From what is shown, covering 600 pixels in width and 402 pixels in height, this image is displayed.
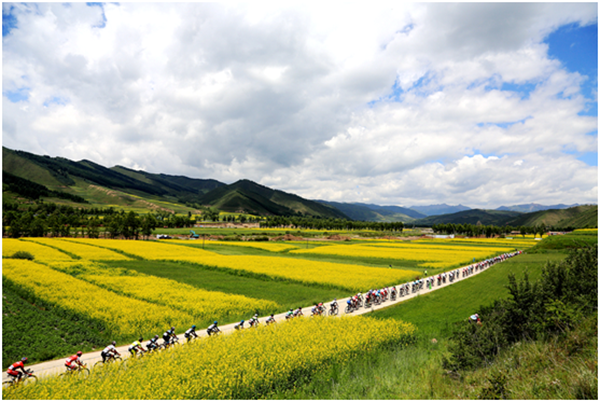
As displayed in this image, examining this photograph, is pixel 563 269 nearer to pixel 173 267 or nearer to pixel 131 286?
pixel 131 286

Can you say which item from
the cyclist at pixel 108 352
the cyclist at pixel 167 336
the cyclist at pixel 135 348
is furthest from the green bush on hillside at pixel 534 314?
the cyclist at pixel 108 352

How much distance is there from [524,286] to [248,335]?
14.0 m

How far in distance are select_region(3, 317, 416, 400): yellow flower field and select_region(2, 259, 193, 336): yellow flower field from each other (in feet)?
24.6

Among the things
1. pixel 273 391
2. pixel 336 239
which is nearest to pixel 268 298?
pixel 273 391

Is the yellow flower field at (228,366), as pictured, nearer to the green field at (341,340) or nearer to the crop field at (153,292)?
the green field at (341,340)

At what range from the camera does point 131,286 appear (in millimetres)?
30938

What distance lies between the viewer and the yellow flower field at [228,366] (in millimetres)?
10898

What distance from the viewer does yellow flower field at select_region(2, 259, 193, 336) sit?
20438 millimetres

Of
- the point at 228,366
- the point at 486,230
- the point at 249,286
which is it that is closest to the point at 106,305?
the point at 249,286

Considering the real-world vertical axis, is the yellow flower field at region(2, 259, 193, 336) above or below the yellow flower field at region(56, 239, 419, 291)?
above

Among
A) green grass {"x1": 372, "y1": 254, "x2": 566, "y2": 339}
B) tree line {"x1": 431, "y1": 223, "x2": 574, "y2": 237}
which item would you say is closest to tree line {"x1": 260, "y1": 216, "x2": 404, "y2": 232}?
tree line {"x1": 431, "y1": 223, "x2": 574, "y2": 237}

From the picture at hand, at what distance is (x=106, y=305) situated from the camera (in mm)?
23438

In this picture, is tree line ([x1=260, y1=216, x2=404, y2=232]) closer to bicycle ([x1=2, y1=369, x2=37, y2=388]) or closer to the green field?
the green field

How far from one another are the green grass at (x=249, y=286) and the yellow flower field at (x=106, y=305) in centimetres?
868
